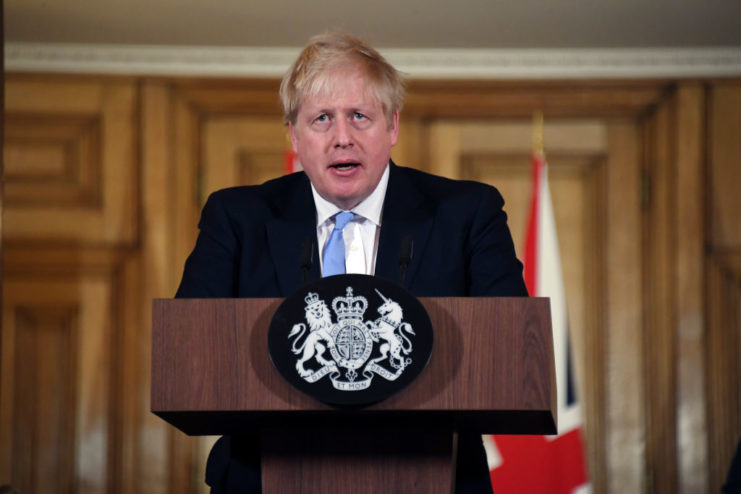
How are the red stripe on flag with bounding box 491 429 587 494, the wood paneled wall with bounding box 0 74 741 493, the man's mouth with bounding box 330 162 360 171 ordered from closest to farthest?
the man's mouth with bounding box 330 162 360 171 → the red stripe on flag with bounding box 491 429 587 494 → the wood paneled wall with bounding box 0 74 741 493

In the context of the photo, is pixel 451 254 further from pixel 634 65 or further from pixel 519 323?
pixel 634 65

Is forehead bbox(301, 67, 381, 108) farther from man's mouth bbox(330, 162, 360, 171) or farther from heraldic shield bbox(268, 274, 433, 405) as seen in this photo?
heraldic shield bbox(268, 274, 433, 405)

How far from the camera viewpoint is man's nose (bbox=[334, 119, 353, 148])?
169 centimetres

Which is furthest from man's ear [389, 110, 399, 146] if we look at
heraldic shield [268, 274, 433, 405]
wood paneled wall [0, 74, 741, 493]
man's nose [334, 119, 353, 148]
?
wood paneled wall [0, 74, 741, 493]

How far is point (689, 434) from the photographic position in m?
4.60

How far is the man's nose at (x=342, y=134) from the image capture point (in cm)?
169

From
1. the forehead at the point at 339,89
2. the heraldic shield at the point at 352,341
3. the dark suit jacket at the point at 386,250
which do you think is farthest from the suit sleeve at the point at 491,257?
the heraldic shield at the point at 352,341

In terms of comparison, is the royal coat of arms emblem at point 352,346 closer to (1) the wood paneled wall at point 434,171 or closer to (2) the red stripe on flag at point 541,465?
(2) the red stripe on flag at point 541,465

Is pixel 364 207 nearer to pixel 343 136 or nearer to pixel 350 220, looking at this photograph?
pixel 350 220

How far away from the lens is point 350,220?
5.75ft

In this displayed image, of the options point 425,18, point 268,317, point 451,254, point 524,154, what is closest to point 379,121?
point 451,254

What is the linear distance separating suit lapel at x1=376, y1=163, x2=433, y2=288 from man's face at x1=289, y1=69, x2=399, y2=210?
0.19 feet

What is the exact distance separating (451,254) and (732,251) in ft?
10.9

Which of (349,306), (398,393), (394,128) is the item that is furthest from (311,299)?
(394,128)
